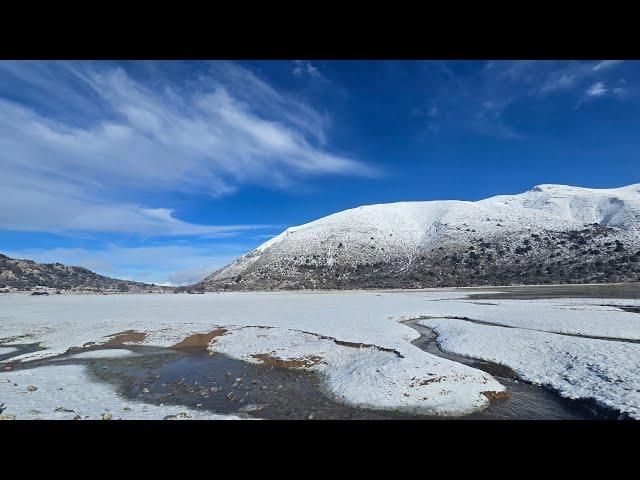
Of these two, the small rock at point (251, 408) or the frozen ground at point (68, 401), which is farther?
the small rock at point (251, 408)

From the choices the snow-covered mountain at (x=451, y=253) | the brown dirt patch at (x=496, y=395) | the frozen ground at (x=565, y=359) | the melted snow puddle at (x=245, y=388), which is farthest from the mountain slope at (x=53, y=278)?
the brown dirt patch at (x=496, y=395)

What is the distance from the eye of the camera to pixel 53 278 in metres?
153

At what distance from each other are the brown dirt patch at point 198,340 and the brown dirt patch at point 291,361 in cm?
703

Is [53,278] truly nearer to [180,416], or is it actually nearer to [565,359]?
[180,416]

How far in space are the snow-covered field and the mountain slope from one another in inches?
4935

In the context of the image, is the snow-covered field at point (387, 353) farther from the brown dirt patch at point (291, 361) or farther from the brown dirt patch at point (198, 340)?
the brown dirt patch at point (198, 340)

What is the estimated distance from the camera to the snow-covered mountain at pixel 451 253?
117312 millimetres

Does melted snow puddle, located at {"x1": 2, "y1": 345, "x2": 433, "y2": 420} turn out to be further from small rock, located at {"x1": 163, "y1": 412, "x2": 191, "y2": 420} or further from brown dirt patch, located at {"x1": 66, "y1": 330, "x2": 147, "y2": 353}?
brown dirt patch, located at {"x1": 66, "y1": 330, "x2": 147, "y2": 353}

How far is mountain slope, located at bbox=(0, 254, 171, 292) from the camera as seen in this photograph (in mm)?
137587

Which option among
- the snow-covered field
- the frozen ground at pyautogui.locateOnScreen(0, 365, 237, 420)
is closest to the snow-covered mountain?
the snow-covered field

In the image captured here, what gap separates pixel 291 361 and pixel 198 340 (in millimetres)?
11193
